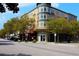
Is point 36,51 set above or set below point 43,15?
below

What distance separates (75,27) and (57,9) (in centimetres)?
1229

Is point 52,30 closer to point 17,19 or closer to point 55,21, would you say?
point 55,21

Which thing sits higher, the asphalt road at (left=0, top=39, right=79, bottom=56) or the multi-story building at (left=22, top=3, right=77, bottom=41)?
the multi-story building at (left=22, top=3, right=77, bottom=41)

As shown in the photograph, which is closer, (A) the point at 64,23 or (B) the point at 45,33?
(A) the point at 64,23

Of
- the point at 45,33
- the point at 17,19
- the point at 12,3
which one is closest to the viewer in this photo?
the point at 12,3

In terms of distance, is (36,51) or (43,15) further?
(43,15)

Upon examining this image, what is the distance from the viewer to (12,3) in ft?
53.7

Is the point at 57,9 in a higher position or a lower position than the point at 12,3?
higher

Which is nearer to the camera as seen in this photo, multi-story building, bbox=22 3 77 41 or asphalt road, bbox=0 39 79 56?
asphalt road, bbox=0 39 79 56

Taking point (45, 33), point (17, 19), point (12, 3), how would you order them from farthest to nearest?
point (17, 19) < point (45, 33) < point (12, 3)

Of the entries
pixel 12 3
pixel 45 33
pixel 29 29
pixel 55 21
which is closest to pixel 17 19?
pixel 29 29

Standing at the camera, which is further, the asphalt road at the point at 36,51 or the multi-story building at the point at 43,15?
the multi-story building at the point at 43,15

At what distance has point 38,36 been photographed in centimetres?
9231

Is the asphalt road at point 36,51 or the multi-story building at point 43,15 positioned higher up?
the multi-story building at point 43,15
